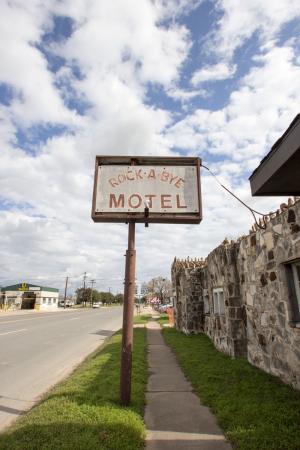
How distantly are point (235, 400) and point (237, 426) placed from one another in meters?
1.01

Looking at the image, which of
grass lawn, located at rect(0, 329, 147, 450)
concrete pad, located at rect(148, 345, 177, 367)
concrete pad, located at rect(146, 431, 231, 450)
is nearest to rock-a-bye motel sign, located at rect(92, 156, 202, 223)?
grass lawn, located at rect(0, 329, 147, 450)

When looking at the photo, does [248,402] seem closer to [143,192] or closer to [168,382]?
[168,382]

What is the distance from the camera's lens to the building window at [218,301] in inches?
406

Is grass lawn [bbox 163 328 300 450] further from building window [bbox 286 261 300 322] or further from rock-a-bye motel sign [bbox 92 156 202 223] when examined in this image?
rock-a-bye motel sign [bbox 92 156 202 223]

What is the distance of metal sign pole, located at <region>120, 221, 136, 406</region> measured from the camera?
4.98 meters

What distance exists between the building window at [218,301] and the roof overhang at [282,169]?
6.17 meters

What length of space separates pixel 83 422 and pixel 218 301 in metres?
7.44

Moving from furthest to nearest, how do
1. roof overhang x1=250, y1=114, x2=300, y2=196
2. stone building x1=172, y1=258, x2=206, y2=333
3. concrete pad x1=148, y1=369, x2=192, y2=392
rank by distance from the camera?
stone building x1=172, y1=258, x2=206, y2=333, concrete pad x1=148, y1=369, x2=192, y2=392, roof overhang x1=250, y1=114, x2=300, y2=196

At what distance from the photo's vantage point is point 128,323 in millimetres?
5199

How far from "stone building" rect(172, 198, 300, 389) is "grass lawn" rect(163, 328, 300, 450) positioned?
0.47 m

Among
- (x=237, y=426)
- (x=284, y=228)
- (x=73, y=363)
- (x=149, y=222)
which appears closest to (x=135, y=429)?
(x=237, y=426)

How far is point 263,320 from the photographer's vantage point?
6.96 metres

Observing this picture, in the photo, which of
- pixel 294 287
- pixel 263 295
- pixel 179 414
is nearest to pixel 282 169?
pixel 294 287

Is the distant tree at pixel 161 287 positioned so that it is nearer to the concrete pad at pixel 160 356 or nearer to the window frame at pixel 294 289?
the concrete pad at pixel 160 356
